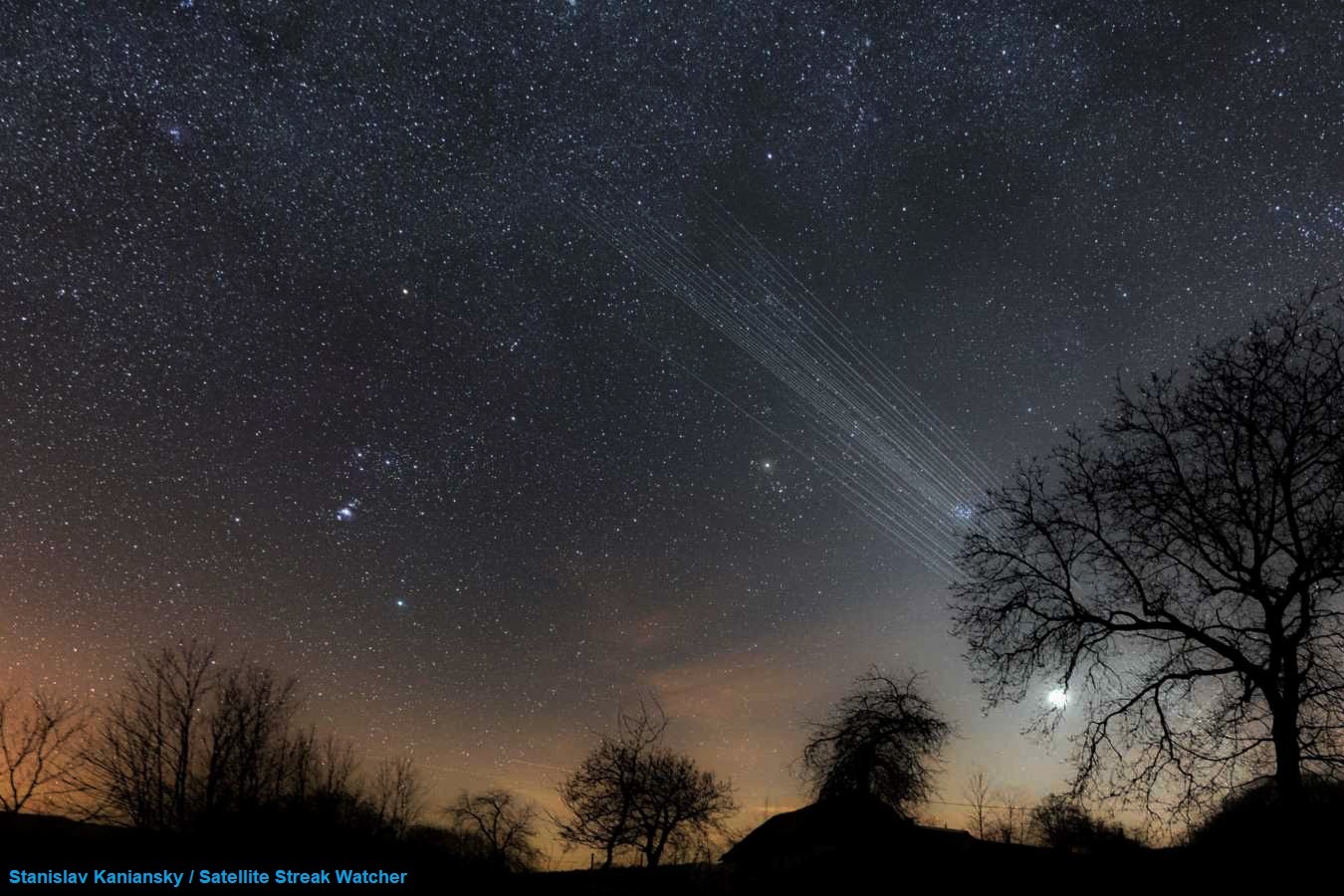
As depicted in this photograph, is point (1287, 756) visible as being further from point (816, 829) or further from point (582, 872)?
point (816, 829)

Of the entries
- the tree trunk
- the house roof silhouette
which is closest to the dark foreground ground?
the tree trunk

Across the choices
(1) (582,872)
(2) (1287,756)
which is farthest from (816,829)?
(2) (1287,756)

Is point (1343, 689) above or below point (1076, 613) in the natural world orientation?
below

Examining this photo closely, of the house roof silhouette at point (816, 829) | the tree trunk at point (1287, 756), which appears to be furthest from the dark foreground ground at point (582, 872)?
the house roof silhouette at point (816, 829)

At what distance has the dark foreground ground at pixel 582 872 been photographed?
9492mm

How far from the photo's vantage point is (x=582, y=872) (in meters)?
19.6

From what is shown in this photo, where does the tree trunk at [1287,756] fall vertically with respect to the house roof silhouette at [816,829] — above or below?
above

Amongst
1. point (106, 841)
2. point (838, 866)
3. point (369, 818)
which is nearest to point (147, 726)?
point (369, 818)

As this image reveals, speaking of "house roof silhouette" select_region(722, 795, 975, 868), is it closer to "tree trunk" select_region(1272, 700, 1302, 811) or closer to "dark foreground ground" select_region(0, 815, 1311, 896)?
"dark foreground ground" select_region(0, 815, 1311, 896)

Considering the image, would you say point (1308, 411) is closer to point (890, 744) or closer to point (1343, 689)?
point (1343, 689)

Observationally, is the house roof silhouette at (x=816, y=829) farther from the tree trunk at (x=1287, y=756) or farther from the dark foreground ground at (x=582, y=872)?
the tree trunk at (x=1287, y=756)

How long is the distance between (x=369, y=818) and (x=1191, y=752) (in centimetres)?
3880

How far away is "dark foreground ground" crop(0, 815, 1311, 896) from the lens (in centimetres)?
949

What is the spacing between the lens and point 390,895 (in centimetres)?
1360
